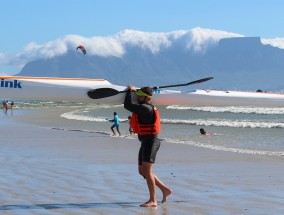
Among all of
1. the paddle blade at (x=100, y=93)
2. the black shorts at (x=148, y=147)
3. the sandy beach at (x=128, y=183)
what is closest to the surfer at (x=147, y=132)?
the black shorts at (x=148, y=147)

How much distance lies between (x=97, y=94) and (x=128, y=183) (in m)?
5.37

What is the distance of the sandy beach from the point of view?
8.93 metres

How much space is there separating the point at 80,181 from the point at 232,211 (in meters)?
Answer: 3.82

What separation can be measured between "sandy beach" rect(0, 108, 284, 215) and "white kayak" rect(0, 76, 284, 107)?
2119 mm

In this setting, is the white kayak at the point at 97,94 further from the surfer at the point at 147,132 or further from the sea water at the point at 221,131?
the sea water at the point at 221,131

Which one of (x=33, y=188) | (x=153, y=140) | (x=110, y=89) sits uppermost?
(x=110, y=89)

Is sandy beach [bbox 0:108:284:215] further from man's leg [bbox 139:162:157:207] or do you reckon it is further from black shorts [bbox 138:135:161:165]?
black shorts [bbox 138:135:161:165]

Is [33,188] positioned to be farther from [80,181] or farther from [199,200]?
[199,200]

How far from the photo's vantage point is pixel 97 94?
6293mm

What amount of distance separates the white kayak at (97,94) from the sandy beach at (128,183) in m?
2.12

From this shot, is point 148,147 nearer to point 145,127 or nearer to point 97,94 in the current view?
point 145,127

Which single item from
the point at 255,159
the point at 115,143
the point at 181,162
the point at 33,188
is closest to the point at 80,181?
the point at 33,188

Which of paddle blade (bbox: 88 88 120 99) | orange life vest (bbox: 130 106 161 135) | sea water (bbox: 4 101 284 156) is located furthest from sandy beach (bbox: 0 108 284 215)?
sea water (bbox: 4 101 284 156)

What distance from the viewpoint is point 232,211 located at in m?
8.59
